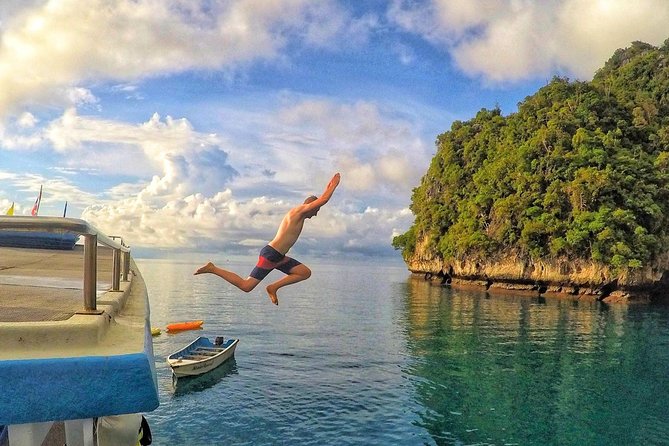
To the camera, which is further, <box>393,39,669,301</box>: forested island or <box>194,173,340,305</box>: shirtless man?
<box>393,39,669,301</box>: forested island

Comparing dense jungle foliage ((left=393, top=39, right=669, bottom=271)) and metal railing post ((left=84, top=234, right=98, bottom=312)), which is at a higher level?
dense jungle foliage ((left=393, top=39, right=669, bottom=271))

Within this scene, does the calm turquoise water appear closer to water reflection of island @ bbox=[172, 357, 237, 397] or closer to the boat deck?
water reflection of island @ bbox=[172, 357, 237, 397]

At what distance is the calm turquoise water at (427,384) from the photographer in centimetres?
1364

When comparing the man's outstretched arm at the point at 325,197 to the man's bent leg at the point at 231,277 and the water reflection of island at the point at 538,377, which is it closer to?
the man's bent leg at the point at 231,277

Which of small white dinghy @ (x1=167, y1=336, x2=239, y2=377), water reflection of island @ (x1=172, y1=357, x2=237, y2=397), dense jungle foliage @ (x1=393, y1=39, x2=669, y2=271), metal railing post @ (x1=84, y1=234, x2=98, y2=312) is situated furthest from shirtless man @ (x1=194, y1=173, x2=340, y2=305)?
dense jungle foliage @ (x1=393, y1=39, x2=669, y2=271)

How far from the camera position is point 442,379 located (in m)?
19.1

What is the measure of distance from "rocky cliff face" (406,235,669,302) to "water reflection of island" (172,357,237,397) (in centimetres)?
4389

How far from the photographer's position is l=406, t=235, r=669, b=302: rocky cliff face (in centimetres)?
4984

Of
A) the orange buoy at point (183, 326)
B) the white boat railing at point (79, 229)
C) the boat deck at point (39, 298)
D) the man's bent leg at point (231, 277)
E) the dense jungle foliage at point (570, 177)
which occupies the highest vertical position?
the dense jungle foliage at point (570, 177)

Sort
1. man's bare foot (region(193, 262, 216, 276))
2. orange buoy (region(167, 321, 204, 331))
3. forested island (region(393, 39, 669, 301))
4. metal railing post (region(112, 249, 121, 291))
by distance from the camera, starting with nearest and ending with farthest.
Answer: man's bare foot (region(193, 262, 216, 276)) < metal railing post (region(112, 249, 121, 291)) < orange buoy (region(167, 321, 204, 331)) < forested island (region(393, 39, 669, 301))

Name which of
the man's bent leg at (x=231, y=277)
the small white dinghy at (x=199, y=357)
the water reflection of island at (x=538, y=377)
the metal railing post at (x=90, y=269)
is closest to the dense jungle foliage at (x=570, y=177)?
the water reflection of island at (x=538, y=377)

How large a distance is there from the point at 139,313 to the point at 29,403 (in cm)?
143

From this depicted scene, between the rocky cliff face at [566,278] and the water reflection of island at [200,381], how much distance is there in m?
43.9

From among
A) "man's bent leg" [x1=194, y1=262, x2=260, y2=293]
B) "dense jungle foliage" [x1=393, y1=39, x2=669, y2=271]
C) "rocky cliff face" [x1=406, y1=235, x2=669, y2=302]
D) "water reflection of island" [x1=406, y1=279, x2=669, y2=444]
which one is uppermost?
"dense jungle foliage" [x1=393, y1=39, x2=669, y2=271]
